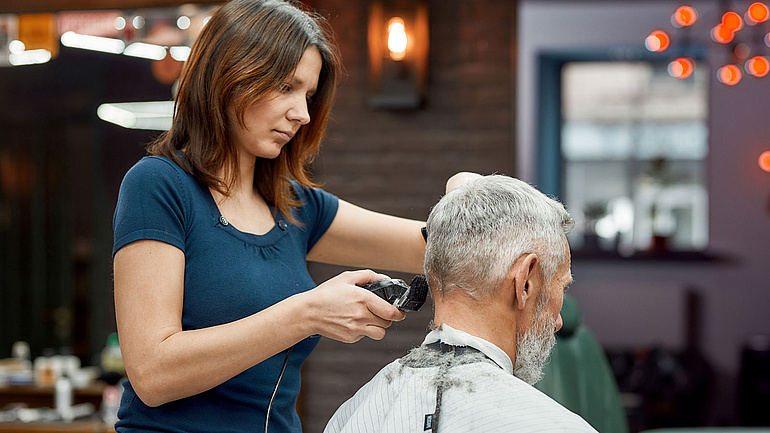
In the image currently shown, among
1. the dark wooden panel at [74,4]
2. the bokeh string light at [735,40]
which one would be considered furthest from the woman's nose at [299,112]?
the bokeh string light at [735,40]

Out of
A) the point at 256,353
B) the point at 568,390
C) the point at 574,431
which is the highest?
the point at 256,353

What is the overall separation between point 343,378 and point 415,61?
4.76 ft

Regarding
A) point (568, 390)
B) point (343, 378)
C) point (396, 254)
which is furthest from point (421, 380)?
point (343, 378)

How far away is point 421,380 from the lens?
1.22m

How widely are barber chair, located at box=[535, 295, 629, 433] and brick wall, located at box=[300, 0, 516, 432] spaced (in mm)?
958

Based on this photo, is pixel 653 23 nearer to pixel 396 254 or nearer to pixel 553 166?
pixel 553 166

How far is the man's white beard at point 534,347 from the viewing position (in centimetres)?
127

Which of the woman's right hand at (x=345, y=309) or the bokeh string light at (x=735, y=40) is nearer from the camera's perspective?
the woman's right hand at (x=345, y=309)

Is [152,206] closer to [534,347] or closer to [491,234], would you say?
[491,234]

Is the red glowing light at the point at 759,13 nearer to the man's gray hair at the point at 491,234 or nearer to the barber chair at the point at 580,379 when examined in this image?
the barber chair at the point at 580,379

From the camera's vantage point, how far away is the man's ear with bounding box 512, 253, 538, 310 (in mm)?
1218

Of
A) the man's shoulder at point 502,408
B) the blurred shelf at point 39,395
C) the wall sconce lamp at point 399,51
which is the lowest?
the blurred shelf at point 39,395

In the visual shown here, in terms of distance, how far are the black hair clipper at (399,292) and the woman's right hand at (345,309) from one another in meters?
0.02

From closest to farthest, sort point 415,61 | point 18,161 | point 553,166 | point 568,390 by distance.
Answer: point 568,390, point 415,61, point 18,161, point 553,166
